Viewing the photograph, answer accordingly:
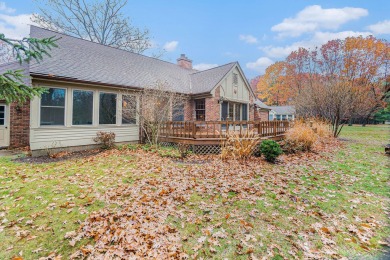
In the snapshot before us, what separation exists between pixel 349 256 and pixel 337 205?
1.75m

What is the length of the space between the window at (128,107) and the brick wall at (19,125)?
172 inches

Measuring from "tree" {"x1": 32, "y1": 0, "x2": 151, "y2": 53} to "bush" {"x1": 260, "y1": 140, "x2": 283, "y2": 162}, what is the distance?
20581 mm

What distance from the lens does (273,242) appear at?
307 cm

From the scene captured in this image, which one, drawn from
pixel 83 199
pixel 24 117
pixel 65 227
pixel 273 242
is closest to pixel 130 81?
pixel 24 117

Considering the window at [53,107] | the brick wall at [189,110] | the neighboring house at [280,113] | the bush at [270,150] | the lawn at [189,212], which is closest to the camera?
the lawn at [189,212]

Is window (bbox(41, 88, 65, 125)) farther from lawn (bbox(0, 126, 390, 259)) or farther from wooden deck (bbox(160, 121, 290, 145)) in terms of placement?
wooden deck (bbox(160, 121, 290, 145))

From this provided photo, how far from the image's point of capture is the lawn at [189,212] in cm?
294

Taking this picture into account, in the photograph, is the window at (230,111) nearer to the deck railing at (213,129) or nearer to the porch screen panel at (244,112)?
the porch screen panel at (244,112)

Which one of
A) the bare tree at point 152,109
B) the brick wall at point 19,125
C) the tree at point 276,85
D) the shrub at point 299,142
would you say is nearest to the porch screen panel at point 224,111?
the bare tree at point 152,109

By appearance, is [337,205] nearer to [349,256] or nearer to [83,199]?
[349,256]

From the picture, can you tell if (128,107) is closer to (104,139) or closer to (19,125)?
(104,139)

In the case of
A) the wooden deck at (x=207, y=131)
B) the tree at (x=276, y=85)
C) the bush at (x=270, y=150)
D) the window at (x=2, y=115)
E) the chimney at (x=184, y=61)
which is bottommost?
the bush at (x=270, y=150)

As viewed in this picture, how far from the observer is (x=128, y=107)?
11375 mm

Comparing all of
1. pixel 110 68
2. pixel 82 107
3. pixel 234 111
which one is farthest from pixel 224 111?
pixel 82 107
